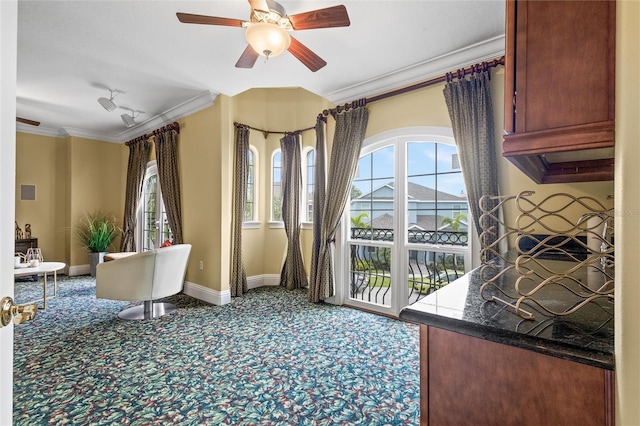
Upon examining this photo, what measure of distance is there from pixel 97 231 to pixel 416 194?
5999mm

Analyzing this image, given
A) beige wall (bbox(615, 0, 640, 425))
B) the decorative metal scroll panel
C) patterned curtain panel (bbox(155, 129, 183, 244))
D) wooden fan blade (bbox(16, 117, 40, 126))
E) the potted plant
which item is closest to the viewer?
beige wall (bbox(615, 0, 640, 425))

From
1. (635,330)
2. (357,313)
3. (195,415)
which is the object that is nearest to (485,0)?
(635,330)

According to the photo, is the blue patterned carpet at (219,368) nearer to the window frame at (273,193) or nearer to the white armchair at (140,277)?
the white armchair at (140,277)

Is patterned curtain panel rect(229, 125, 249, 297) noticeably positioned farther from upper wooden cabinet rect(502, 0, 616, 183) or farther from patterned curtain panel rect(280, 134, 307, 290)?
upper wooden cabinet rect(502, 0, 616, 183)

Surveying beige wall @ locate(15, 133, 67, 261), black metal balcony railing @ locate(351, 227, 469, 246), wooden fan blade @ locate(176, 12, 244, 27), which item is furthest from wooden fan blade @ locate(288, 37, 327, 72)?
beige wall @ locate(15, 133, 67, 261)

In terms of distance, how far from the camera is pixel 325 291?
158 inches

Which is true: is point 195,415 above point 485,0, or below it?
below

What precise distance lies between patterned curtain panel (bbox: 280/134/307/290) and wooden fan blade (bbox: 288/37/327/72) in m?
2.17

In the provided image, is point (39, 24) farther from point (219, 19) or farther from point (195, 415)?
point (195, 415)

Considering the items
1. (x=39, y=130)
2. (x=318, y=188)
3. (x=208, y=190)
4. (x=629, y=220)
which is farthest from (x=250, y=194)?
(x=629, y=220)

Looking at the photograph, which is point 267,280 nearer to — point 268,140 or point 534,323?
point 268,140

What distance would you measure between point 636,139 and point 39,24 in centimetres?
404

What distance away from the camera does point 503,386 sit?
769 mm

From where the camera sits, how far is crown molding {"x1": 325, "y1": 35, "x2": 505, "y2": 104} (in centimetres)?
287
